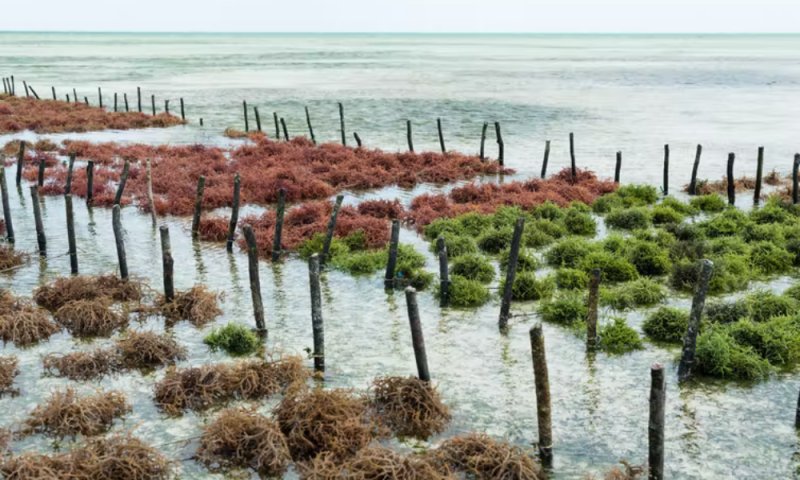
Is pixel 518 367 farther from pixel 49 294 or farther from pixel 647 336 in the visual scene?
Answer: pixel 49 294

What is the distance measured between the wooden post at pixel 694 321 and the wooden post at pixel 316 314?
6.77 m

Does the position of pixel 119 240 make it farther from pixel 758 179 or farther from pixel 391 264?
pixel 758 179

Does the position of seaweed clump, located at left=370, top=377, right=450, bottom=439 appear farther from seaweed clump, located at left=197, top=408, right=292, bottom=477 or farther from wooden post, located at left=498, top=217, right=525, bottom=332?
wooden post, located at left=498, top=217, right=525, bottom=332

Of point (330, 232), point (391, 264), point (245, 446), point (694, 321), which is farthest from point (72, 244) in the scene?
point (694, 321)

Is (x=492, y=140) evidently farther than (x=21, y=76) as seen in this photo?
No

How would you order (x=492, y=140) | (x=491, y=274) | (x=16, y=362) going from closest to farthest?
1. (x=16, y=362)
2. (x=491, y=274)
3. (x=492, y=140)

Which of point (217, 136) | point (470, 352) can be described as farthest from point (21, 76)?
point (470, 352)

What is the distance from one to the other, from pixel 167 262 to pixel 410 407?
7388 millimetres

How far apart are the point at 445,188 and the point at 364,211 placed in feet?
21.9

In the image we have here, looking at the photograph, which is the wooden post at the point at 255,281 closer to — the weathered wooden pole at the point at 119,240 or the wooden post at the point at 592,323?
the weathered wooden pole at the point at 119,240

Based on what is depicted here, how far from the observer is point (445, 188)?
108 feet

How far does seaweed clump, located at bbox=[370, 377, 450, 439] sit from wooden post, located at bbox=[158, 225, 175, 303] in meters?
6.46

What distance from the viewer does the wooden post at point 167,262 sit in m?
16.9

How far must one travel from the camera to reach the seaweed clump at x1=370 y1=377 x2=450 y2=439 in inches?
486
